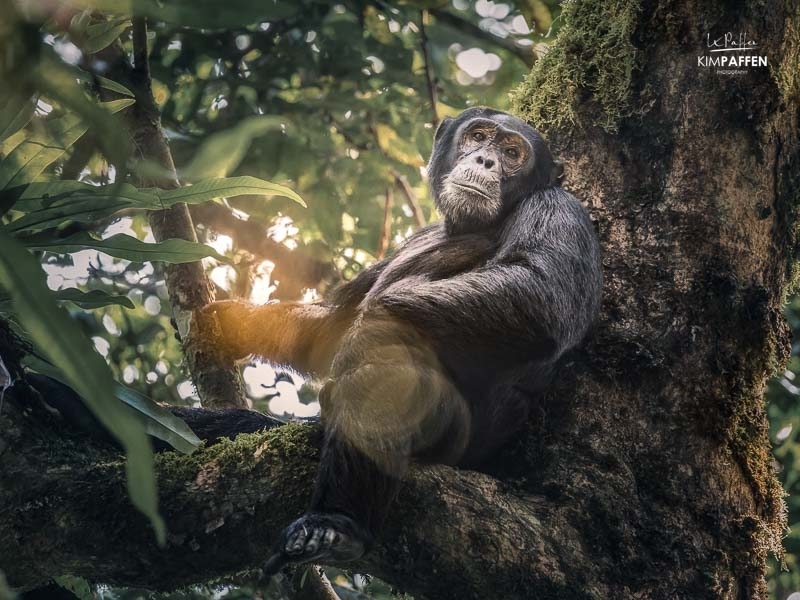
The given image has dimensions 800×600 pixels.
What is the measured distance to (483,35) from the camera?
251 inches

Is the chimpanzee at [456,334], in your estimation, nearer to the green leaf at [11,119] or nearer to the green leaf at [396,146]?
the green leaf at [11,119]

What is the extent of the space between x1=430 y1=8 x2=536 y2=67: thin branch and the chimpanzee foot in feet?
14.4

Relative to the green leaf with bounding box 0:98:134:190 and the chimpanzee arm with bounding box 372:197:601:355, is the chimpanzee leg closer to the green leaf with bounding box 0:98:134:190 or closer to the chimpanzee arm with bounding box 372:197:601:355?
the chimpanzee arm with bounding box 372:197:601:355

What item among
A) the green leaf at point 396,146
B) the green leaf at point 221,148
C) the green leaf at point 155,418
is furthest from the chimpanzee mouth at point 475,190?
the green leaf at point 396,146

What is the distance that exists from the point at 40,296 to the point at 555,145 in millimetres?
3507

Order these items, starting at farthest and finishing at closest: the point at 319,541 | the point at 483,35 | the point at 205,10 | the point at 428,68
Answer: the point at 483,35 < the point at 428,68 < the point at 319,541 < the point at 205,10

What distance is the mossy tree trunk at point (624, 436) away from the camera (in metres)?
3.01

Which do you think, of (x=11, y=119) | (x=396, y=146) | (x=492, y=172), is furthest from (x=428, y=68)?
(x=11, y=119)

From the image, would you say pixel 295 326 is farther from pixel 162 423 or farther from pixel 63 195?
pixel 63 195

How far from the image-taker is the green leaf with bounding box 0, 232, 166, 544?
1612mm

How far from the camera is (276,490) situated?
3146 millimetres

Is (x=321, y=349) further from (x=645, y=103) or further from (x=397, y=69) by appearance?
(x=397, y=69)

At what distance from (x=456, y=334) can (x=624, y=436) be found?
2.78 feet

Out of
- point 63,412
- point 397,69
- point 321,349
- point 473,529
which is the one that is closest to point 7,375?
point 63,412
